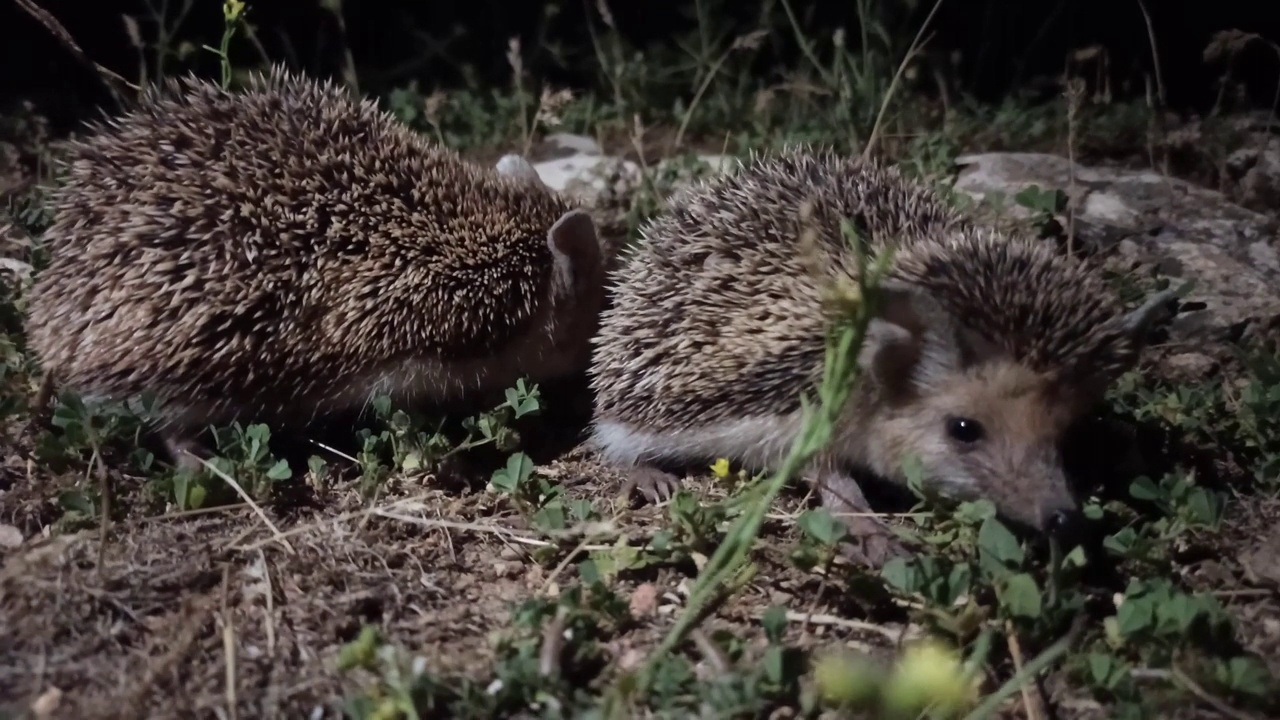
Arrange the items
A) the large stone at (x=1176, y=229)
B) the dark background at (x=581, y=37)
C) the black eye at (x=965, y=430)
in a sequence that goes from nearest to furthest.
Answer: the black eye at (x=965, y=430) < the large stone at (x=1176, y=229) < the dark background at (x=581, y=37)

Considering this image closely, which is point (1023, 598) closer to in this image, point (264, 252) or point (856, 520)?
point (856, 520)

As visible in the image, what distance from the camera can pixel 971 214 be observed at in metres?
4.41

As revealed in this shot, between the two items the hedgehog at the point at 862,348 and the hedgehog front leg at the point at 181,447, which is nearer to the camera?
the hedgehog at the point at 862,348

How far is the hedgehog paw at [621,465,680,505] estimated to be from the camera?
11.3 ft

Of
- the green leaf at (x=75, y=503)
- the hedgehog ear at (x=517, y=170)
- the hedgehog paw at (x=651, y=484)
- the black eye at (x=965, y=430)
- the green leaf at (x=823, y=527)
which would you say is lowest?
the hedgehog paw at (x=651, y=484)

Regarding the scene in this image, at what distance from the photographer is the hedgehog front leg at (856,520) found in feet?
9.91

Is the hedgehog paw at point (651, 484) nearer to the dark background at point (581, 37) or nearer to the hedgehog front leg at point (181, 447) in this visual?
the hedgehog front leg at point (181, 447)

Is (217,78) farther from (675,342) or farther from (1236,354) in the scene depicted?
(1236,354)

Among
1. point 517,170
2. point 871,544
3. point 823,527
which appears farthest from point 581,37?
point 823,527

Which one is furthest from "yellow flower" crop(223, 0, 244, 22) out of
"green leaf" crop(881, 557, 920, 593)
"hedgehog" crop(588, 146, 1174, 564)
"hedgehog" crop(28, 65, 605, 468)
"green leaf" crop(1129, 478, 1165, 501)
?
"green leaf" crop(1129, 478, 1165, 501)

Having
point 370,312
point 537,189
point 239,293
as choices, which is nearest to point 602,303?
point 537,189

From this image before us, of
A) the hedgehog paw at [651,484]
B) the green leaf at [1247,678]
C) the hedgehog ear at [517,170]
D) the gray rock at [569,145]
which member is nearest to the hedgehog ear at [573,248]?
the hedgehog ear at [517,170]

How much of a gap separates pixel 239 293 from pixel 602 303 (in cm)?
128

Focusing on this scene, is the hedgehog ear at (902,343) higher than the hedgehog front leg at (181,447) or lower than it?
higher
